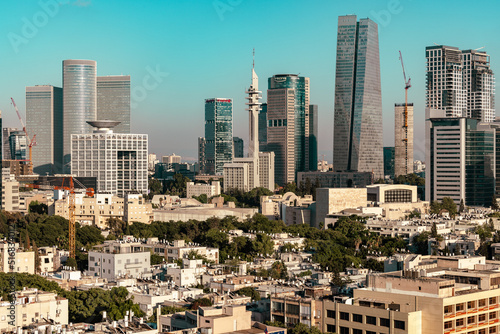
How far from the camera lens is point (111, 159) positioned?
152m

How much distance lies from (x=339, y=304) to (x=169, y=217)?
7015 cm

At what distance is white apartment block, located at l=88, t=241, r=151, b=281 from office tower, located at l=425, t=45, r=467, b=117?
110m

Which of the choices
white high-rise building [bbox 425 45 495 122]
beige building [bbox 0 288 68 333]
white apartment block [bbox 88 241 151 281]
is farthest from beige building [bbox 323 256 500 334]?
white high-rise building [bbox 425 45 495 122]

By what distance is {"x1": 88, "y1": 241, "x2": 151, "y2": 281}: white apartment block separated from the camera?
6169cm

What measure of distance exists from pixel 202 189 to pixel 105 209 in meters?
62.3

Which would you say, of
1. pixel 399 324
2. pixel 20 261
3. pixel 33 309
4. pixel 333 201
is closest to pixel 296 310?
pixel 399 324

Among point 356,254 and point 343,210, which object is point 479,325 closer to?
point 356,254

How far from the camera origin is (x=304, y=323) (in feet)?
116

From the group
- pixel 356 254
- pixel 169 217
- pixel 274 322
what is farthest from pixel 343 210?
pixel 274 322

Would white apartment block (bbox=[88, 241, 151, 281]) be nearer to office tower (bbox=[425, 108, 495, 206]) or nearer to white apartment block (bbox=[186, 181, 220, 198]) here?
office tower (bbox=[425, 108, 495, 206])

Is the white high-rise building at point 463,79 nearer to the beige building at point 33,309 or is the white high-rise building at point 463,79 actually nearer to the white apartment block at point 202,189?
the white apartment block at point 202,189

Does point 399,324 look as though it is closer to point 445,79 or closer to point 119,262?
point 119,262

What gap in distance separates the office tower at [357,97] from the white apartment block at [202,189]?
1144 inches

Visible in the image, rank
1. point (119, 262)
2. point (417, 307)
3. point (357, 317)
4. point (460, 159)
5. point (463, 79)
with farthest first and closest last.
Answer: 1. point (463, 79)
2. point (460, 159)
3. point (119, 262)
4. point (357, 317)
5. point (417, 307)
